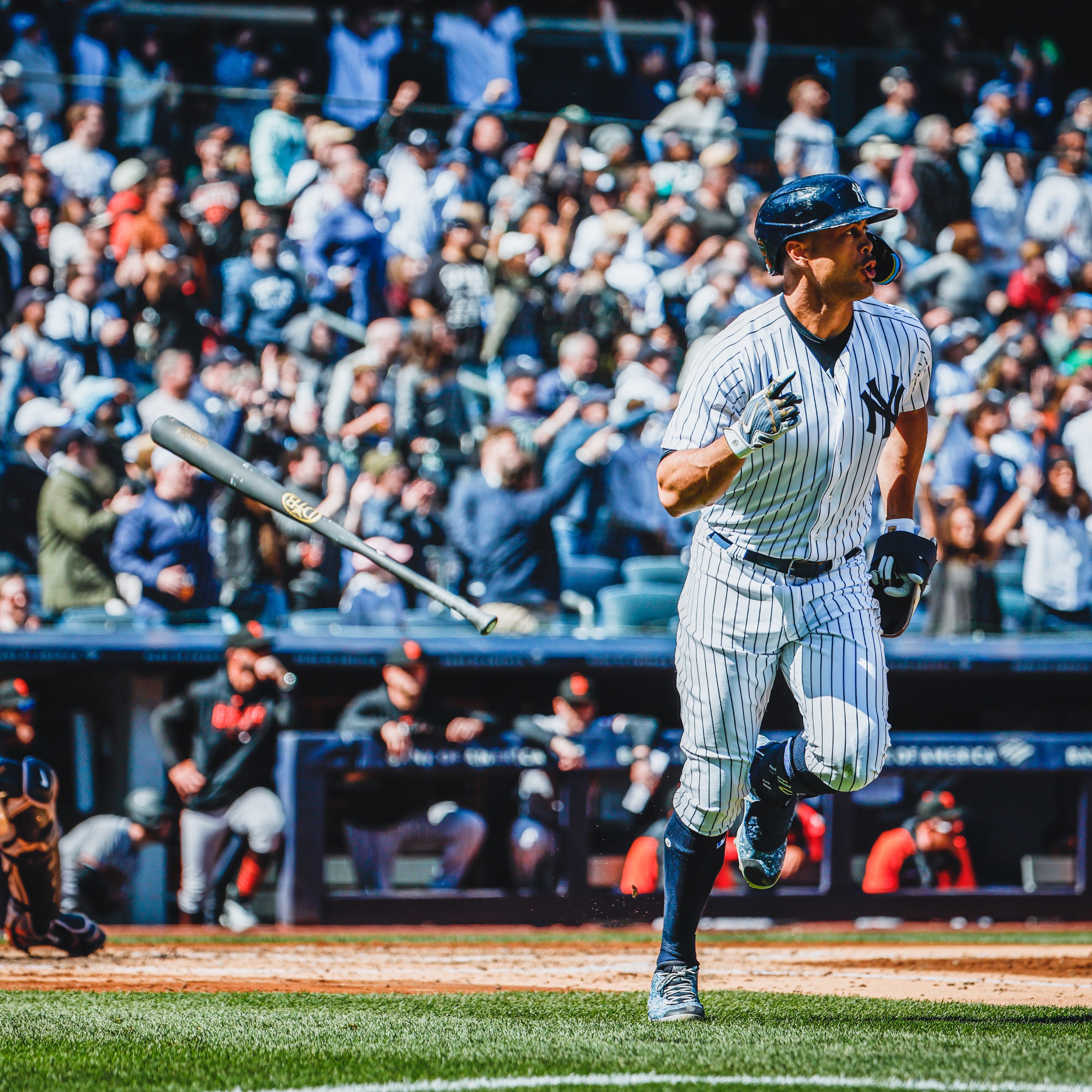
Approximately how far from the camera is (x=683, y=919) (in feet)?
12.0

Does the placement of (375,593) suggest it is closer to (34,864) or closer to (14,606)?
(14,606)

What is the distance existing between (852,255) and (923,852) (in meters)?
4.84

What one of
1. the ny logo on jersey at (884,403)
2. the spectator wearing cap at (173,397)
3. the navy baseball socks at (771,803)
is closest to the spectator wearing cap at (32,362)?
the spectator wearing cap at (173,397)

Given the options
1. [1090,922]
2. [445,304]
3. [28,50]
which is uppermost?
[28,50]

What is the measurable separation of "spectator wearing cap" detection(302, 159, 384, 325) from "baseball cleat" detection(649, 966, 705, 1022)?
622cm

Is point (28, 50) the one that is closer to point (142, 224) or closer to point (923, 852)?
point (142, 224)

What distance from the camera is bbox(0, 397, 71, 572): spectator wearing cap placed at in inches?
301

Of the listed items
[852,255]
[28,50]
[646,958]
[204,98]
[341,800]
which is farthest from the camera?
[28,50]

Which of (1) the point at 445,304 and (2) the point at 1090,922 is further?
(1) the point at 445,304

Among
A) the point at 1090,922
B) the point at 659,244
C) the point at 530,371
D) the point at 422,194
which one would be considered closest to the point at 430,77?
the point at 422,194

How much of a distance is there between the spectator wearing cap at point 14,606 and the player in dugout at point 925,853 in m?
4.21

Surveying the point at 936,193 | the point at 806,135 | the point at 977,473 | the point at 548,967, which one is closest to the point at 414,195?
the point at 806,135

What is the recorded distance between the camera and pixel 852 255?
345 centimetres

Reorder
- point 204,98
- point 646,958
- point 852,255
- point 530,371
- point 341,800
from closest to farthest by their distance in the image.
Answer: point 852,255
point 646,958
point 341,800
point 530,371
point 204,98
